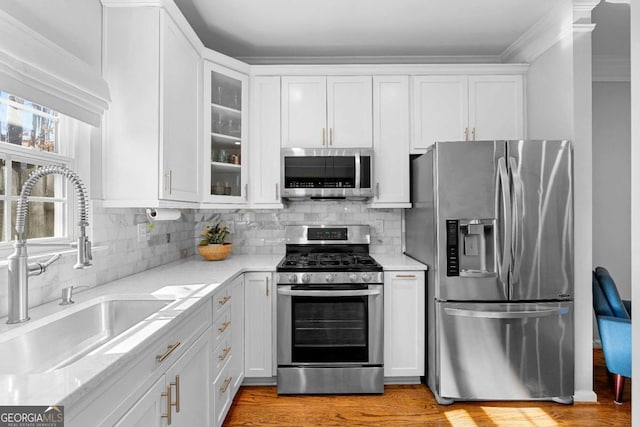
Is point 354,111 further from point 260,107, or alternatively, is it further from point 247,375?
point 247,375

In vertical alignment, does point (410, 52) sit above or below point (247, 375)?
above

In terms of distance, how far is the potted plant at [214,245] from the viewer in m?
2.78

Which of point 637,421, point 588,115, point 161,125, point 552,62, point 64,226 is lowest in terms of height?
point 637,421

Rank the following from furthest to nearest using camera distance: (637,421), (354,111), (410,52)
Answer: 1. (410,52)
2. (354,111)
3. (637,421)

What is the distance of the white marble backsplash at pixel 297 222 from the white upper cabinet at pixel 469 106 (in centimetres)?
75

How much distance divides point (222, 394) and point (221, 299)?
1.85 feet

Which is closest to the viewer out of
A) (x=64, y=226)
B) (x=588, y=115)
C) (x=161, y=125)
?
(x=64, y=226)

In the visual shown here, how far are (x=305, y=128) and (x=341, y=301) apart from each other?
1.42 metres

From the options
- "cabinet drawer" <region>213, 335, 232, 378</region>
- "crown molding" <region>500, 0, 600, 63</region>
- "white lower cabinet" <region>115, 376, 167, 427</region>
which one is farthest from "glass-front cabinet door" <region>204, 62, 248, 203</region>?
"crown molding" <region>500, 0, 600, 63</region>

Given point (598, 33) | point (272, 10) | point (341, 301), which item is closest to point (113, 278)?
point (341, 301)

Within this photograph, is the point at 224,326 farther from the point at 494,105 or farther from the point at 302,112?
the point at 494,105

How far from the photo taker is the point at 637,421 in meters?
1.25

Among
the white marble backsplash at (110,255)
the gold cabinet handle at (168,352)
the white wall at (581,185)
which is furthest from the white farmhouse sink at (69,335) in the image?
the white wall at (581,185)

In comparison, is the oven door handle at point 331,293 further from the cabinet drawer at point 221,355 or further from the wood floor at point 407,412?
the wood floor at point 407,412
